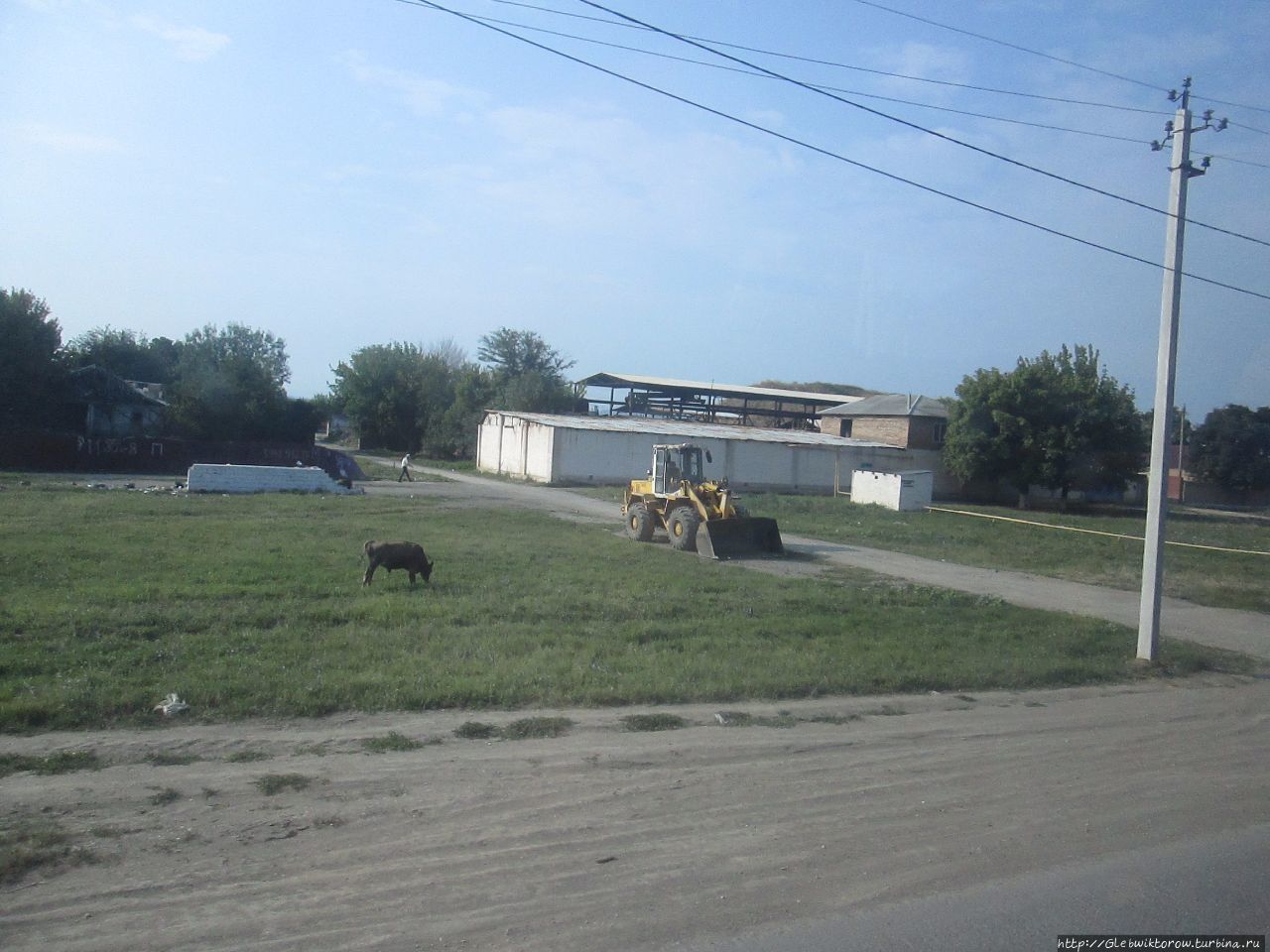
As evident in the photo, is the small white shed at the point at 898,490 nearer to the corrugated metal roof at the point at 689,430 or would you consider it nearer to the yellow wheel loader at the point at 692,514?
the corrugated metal roof at the point at 689,430

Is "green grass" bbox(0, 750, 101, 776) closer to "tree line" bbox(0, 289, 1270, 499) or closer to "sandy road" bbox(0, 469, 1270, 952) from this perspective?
"sandy road" bbox(0, 469, 1270, 952)

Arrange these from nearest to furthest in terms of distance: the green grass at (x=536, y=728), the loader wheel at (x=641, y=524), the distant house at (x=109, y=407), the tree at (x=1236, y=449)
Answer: the green grass at (x=536, y=728) → the loader wheel at (x=641, y=524) → the distant house at (x=109, y=407) → the tree at (x=1236, y=449)

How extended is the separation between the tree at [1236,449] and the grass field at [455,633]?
6242 centimetres

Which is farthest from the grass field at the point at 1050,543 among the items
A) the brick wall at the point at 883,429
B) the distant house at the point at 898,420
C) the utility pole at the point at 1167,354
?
the brick wall at the point at 883,429

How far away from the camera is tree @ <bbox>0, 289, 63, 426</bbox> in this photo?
44906mm

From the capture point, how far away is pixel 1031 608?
16000 millimetres

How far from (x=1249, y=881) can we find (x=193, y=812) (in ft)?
20.6

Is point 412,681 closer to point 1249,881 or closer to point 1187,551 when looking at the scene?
point 1249,881

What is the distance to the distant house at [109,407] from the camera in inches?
1977

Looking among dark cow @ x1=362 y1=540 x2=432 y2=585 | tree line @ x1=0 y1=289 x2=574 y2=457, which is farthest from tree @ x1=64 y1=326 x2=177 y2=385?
dark cow @ x1=362 y1=540 x2=432 y2=585

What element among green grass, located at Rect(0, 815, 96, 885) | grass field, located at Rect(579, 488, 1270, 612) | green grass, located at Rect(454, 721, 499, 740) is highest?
grass field, located at Rect(579, 488, 1270, 612)

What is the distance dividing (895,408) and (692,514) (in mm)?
33832

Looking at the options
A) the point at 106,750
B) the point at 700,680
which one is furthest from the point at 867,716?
the point at 106,750

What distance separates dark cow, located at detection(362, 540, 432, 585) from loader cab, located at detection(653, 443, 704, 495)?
9.87 meters
